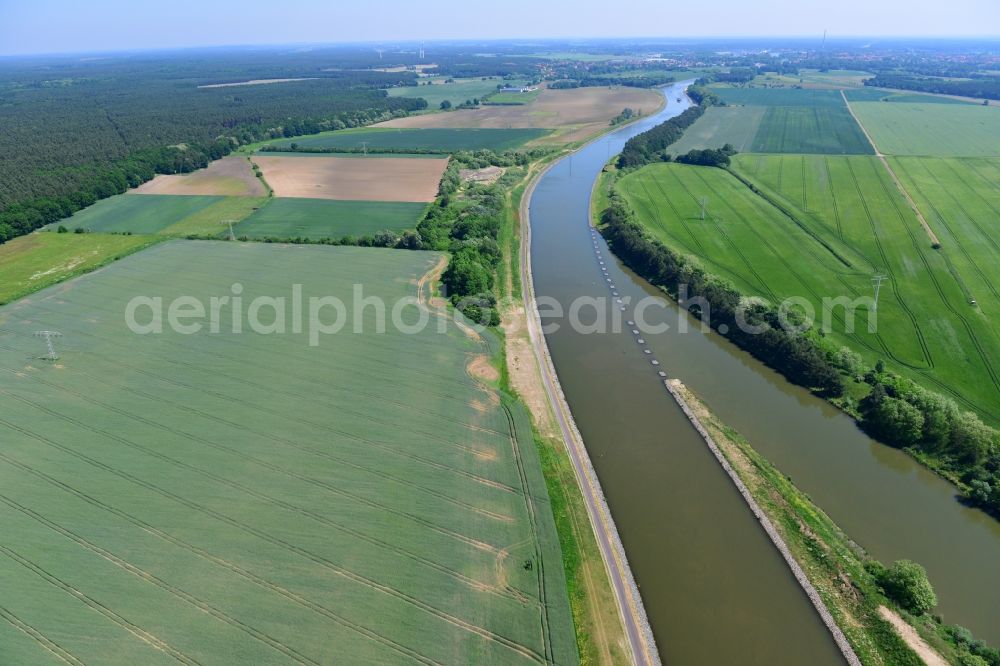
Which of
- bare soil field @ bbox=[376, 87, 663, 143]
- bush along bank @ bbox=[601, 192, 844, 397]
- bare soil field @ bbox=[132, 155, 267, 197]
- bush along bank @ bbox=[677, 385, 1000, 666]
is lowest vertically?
bush along bank @ bbox=[677, 385, 1000, 666]

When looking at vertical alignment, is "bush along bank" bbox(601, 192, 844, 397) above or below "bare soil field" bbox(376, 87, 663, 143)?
below

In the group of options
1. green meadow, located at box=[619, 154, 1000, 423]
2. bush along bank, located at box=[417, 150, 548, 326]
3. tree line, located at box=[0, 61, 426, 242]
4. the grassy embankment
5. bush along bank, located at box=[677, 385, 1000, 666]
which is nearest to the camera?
bush along bank, located at box=[677, 385, 1000, 666]

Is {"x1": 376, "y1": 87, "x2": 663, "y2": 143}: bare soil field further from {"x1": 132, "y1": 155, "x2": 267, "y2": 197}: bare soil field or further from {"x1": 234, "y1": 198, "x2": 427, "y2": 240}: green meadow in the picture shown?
{"x1": 234, "y1": 198, "x2": 427, "y2": 240}: green meadow

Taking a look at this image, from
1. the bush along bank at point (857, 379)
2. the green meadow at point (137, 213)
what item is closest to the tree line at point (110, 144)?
the green meadow at point (137, 213)

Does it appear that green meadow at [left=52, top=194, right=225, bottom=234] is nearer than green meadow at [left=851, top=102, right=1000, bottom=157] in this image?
Yes

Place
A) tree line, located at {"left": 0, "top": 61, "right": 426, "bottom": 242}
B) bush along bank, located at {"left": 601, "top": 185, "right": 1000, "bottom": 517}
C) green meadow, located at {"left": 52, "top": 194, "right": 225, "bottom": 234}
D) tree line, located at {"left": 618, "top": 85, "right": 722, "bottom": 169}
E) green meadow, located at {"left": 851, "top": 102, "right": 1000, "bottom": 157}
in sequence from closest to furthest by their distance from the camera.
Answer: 1. bush along bank, located at {"left": 601, "top": 185, "right": 1000, "bottom": 517}
2. green meadow, located at {"left": 52, "top": 194, "right": 225, "bottom": 234}
3. tree line, located at {"left": 0, "top": 61, "right": 426, "bottom": 242}
4. tree line, located at {"left": 618, "top": 85, "right": 722, "bottom": 169}
5. green meadow, located at {"left": 851, "top": 102, "right": 1000, "bottom": 157}

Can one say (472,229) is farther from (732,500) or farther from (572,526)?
(732,500)

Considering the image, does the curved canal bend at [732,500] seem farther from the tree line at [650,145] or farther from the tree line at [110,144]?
the tree line at [110,144]

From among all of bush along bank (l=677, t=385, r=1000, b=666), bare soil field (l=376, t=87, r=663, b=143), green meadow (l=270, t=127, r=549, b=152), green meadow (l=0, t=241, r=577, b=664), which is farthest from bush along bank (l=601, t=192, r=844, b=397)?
bare soil field (l=376, t=87, r=663, b=143)
